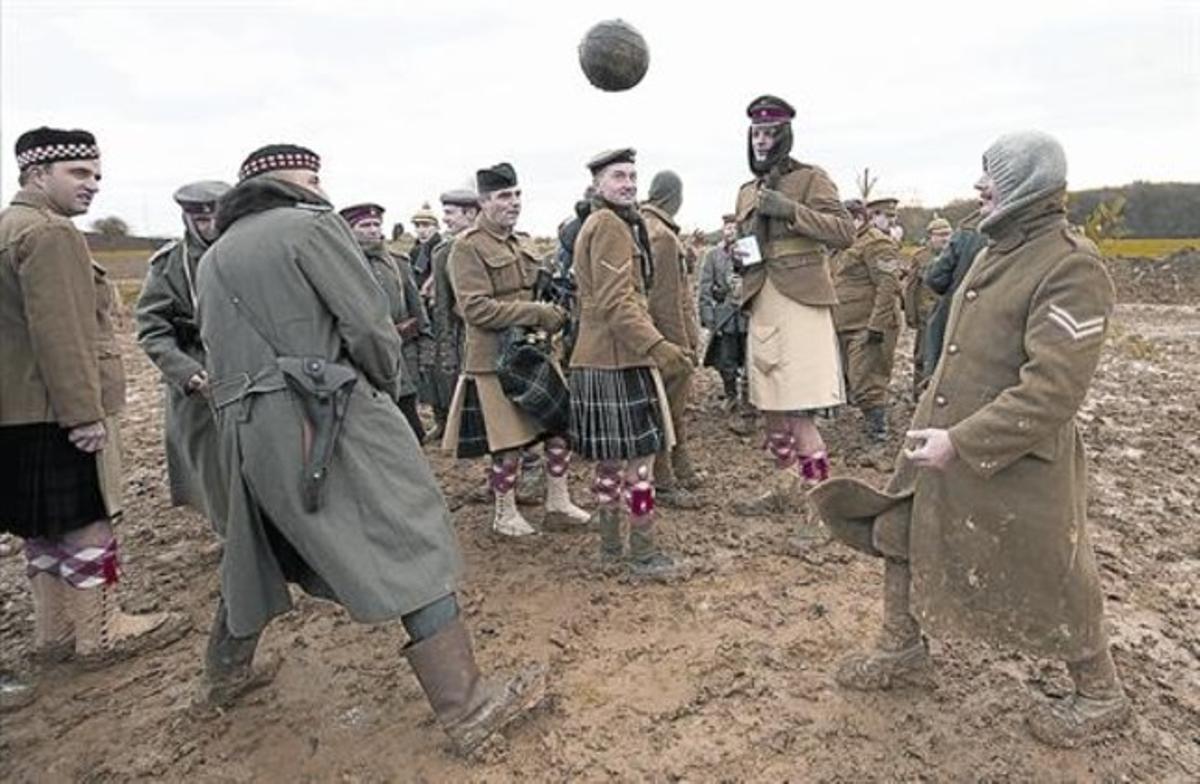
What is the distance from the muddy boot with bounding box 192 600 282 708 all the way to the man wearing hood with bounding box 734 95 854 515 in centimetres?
280

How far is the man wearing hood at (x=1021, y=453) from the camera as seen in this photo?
2510 mm

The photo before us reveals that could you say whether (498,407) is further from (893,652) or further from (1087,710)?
(1087,710)

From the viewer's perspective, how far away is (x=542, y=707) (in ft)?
10.2

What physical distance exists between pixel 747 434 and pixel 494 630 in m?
3.88

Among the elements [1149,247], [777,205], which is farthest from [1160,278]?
[777,205]

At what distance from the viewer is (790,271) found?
4598 millimetres

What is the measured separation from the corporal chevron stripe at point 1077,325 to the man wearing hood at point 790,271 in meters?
2.06

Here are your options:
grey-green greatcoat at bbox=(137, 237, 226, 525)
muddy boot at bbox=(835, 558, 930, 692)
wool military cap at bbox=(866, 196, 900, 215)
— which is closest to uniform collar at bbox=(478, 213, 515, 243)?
grey-green greatcoat at bbox=(137, 237, 226, 525)

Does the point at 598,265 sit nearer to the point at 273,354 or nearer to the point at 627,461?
the point at 627,461

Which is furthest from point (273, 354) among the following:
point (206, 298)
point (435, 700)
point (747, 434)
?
point (747, 434)

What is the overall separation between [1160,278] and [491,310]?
24024mm

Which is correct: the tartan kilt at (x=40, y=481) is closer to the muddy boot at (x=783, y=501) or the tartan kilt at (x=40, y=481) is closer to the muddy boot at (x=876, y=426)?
the muddy boot at (x=783, y=501)

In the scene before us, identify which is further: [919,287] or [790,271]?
[919,287]

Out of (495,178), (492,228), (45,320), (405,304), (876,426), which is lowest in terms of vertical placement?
(876,426)
